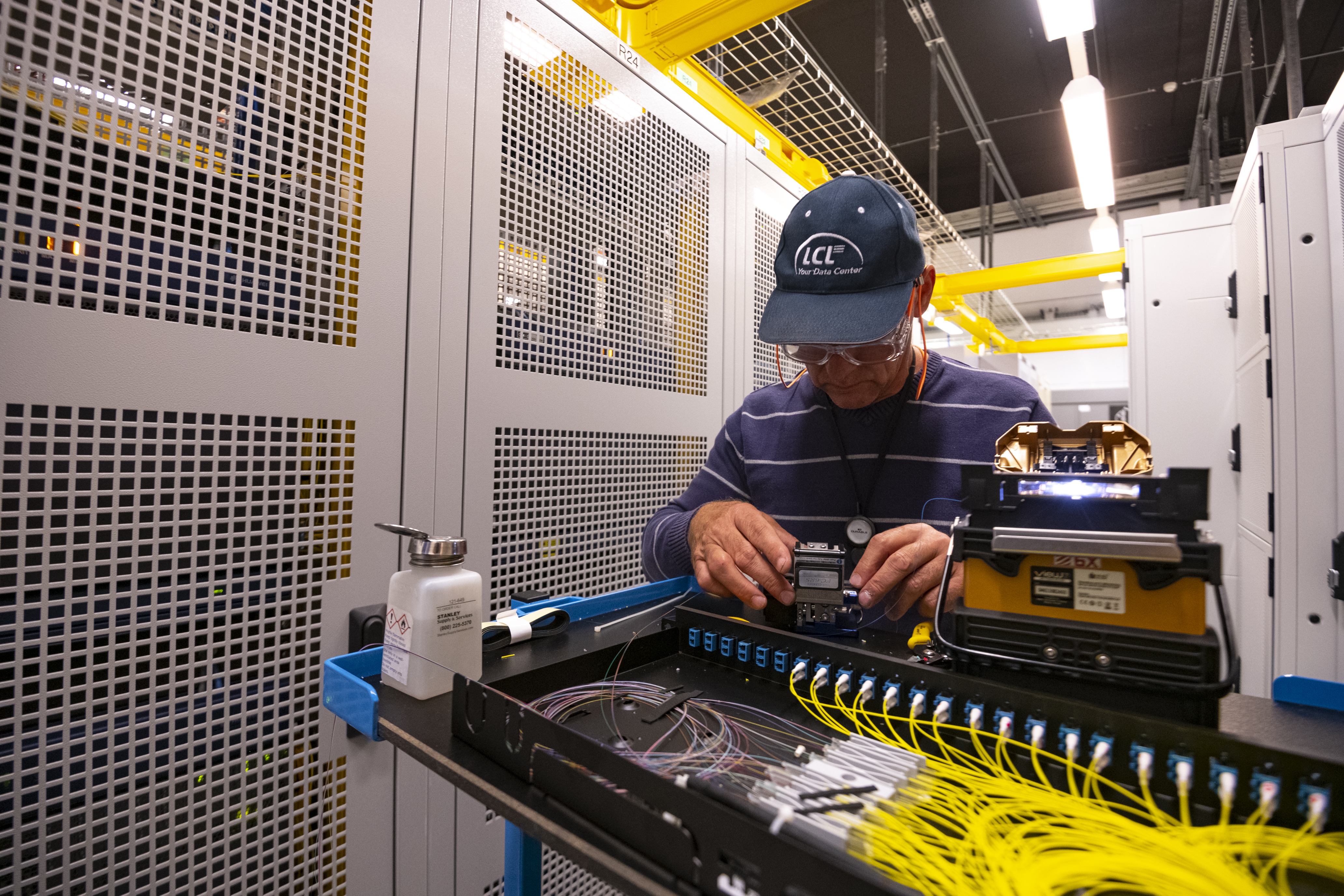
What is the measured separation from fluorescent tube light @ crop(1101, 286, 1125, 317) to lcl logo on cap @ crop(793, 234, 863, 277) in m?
5.53

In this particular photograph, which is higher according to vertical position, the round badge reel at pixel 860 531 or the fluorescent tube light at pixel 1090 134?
the fluorescent tube light at pixel 1090 134

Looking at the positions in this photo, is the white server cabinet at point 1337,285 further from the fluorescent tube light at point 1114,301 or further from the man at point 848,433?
the fluorescent tube light at point 1114,301

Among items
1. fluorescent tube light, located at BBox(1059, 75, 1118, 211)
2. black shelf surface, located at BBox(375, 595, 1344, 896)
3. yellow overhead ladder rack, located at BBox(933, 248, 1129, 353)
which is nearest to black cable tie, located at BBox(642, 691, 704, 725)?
black shelf surface, located at BBox(375, 595, 1344, 896)

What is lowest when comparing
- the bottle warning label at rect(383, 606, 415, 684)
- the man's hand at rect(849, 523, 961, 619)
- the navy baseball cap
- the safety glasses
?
the bottle warning label at rect(383, 606, 415, 684)

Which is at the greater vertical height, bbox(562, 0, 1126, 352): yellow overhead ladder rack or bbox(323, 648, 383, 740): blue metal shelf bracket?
bbox(562, 0, 1126, 352): yellow overhead ladder rack

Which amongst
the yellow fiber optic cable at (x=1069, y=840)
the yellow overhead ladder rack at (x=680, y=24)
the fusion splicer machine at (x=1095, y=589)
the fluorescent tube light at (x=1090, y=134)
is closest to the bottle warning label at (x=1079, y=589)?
the fusion splicer machine at (x=1095, y=589)

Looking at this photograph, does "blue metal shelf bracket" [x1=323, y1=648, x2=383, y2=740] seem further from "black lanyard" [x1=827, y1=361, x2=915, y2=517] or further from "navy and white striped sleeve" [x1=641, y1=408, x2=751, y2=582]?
"black lanyard" [x1=827, y1=361, x2=915, y2=517]

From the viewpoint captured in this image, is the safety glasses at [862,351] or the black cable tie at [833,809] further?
the safety glasses at [862,351]

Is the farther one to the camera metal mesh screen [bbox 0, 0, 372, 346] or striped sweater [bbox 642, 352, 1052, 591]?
striped sweater [bbox 642, 352, 1052, 591]

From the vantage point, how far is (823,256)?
1064 mm

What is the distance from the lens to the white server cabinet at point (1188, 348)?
90.7 inches

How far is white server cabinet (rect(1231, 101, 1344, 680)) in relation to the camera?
1512 mm

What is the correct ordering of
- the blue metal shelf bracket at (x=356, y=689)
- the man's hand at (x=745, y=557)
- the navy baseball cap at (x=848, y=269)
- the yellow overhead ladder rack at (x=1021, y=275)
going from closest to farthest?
the blue metal shelf bracket at (x=356, y=689)
the man's hand at (x=745, y=557)
the navy baseball cap at (x=848, y=269)
the yellow overhead ladder rack at (x=1021, y=275)

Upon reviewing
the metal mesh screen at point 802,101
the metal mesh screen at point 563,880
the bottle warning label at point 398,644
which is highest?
the metal mesh screen at point 802,101
